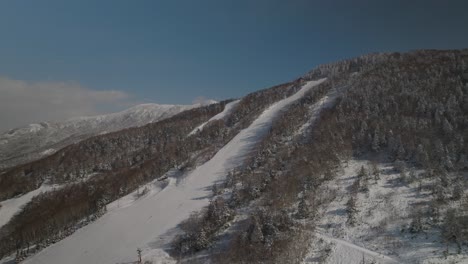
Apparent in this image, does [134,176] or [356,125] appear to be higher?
[356,125]

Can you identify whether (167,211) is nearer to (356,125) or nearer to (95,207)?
(95,207)

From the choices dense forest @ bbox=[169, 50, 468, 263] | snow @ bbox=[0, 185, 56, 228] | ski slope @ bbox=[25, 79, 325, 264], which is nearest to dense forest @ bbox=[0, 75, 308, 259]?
snow @ bbox=[0, 185, 56, 228]

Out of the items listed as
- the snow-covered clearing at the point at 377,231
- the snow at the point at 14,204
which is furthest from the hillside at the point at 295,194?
the snow at the point at 14,204

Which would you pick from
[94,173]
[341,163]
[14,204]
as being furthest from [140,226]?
[14,204]

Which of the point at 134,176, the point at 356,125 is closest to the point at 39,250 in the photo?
the point at 134,176

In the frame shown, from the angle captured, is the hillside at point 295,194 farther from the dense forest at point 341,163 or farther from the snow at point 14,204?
the snow at point 14,204

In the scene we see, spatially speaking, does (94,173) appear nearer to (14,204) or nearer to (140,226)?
(14,204)
